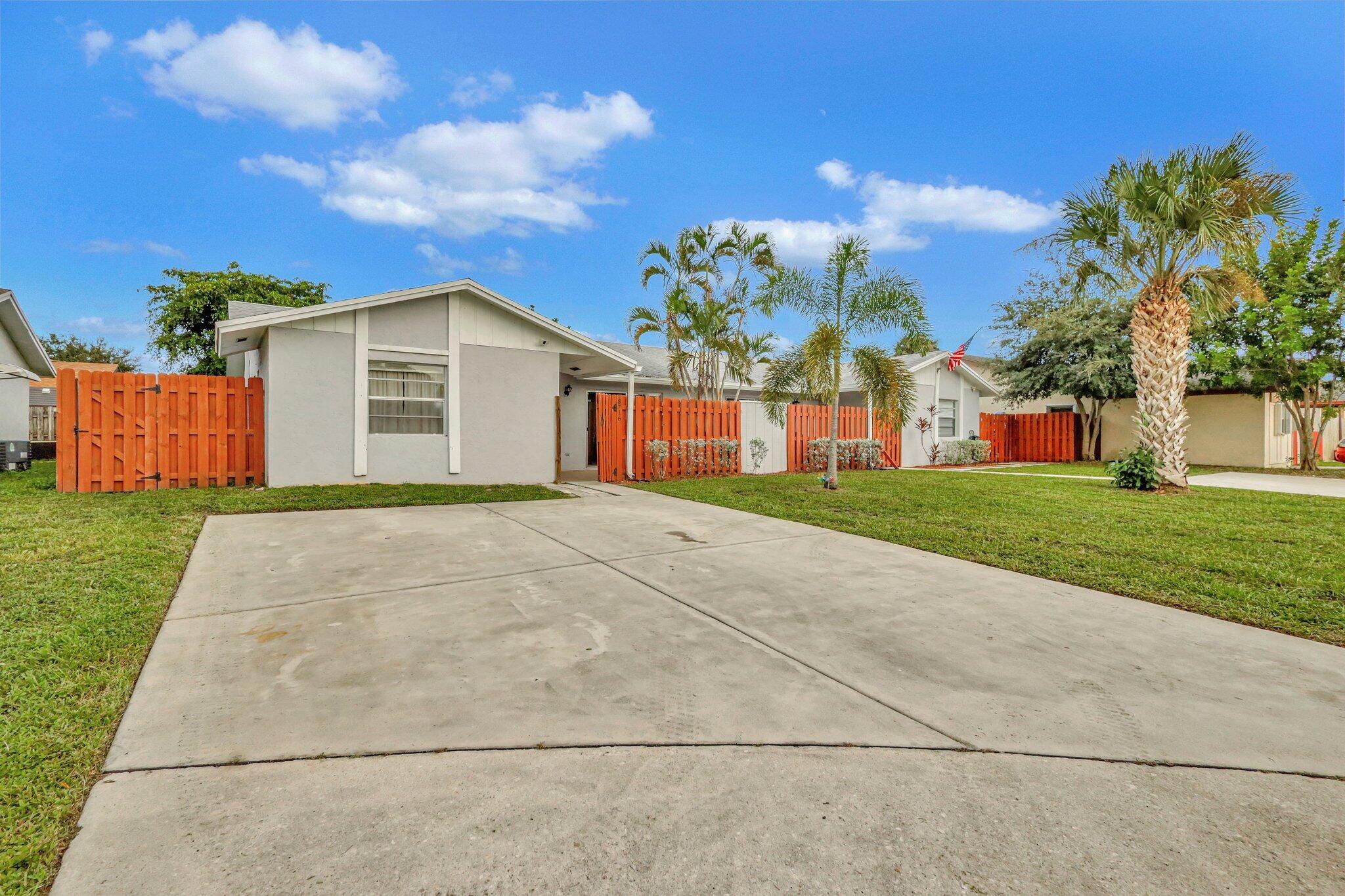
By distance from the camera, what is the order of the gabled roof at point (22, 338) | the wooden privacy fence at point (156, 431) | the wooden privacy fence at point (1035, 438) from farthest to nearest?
the wooden privacy fence at point (1035, 438) → the gabled roof at point (22, 338) → the wooden privacy fence at point (156, 431)

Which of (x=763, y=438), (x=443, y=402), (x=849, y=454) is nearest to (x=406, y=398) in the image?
(x=443, y=402)

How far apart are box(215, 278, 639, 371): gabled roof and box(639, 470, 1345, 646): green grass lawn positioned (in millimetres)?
2964

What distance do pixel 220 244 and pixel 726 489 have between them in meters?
26.6

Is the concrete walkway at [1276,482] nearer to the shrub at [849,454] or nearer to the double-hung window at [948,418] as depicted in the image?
the double-hung window at [948,418]

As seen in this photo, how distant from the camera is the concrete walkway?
10969 mm

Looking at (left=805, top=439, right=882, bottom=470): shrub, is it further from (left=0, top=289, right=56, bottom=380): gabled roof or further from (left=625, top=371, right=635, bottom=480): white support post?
(left=0, top=289, right=56, bottom=380): gabled roof

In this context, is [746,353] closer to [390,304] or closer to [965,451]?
[965,451]

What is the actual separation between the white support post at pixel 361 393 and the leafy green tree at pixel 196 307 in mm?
18056

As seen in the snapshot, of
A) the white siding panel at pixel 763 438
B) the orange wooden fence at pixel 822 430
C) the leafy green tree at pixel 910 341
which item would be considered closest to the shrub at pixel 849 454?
the orange wooden fence at pixel 822 430

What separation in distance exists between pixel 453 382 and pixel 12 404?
11905 millimetres

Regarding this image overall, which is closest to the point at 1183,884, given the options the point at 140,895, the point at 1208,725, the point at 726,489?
the point at 1208,725

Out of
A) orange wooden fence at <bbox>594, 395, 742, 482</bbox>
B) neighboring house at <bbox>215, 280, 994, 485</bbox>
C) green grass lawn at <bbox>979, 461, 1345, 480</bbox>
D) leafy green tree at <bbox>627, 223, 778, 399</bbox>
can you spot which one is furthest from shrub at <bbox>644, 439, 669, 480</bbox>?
green grass lawn at <bbox>979, 461, 1345, 480</bbox>

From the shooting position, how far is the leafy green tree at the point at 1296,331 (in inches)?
596

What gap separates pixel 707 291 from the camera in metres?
16.3
